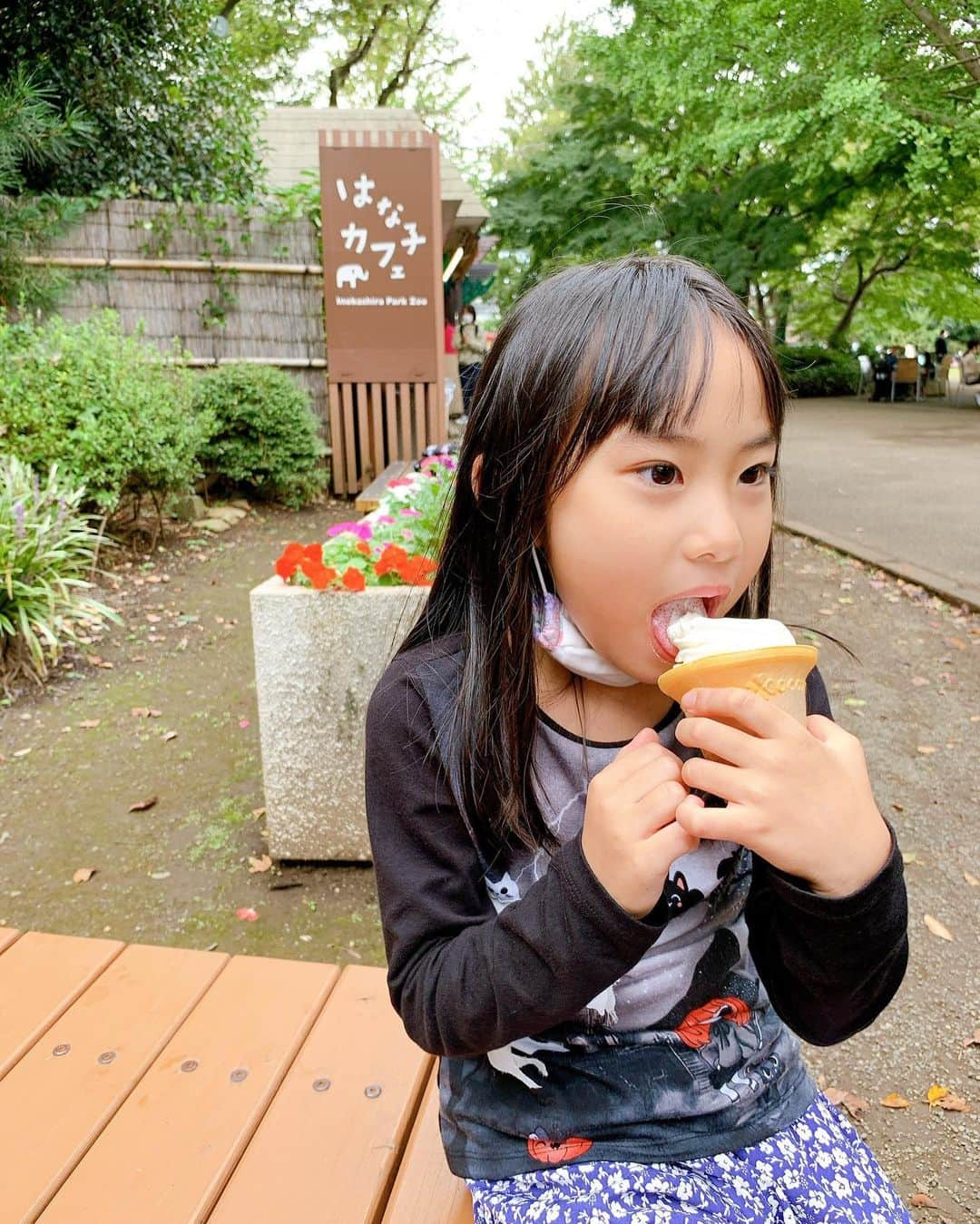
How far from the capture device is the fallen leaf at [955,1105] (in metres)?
2.30

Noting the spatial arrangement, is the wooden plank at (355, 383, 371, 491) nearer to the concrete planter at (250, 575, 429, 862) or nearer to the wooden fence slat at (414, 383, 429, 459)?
the wooden fence slat at (414, 383, 429, 459)

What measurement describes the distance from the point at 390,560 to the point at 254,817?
53.2 inches

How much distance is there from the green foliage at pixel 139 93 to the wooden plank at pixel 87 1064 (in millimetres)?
8980

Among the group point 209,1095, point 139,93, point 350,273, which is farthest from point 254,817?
point 139,93

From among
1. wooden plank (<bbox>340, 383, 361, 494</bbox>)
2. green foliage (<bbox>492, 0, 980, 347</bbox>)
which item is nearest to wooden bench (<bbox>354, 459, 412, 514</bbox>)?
wooden plank (<bbox>340, 383, 361, 494</bbox>)

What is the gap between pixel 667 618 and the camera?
1.07 meters

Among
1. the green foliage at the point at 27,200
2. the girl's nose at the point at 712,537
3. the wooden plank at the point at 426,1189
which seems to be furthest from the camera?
Result: the green foliage at the point at 27,200

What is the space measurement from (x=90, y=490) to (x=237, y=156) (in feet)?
18.8

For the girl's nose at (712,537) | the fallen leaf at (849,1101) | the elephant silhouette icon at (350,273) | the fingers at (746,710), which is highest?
the elephant silhouette icon at (350,273)

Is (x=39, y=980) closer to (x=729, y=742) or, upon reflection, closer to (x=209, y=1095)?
(x=209, y=1095)

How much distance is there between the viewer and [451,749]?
1.22 m

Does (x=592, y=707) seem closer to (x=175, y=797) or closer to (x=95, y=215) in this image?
(x=175, y=797)

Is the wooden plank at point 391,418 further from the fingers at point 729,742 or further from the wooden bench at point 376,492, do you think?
the fingers at point 729,742

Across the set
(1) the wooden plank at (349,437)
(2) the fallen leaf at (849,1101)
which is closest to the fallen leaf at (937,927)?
(2) the fallen leaf at (849,1101)
